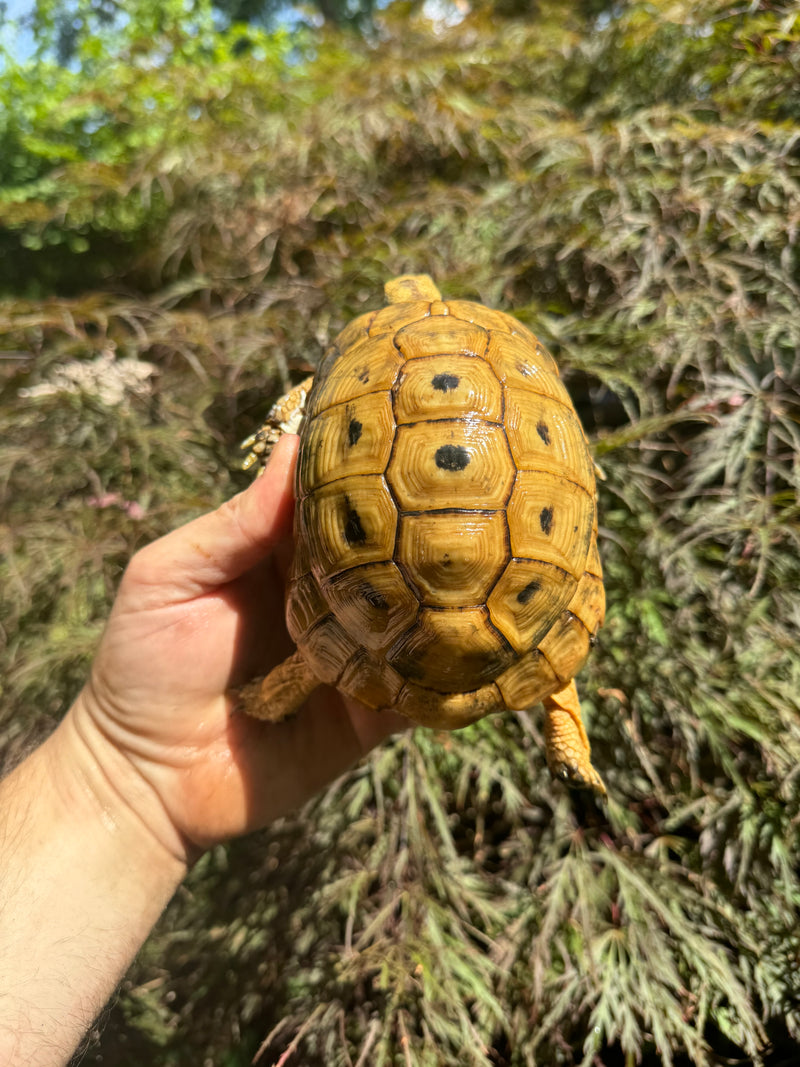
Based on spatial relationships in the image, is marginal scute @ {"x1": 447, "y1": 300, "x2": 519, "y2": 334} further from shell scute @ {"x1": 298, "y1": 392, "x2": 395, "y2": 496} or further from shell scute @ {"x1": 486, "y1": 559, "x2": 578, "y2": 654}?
shell scute @ {"x1": 486, "y1": 559, "x2": 578, "y2": 654}

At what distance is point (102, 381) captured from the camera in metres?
1.56

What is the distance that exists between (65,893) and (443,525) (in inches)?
42.9

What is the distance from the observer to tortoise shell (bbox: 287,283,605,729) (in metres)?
0.84

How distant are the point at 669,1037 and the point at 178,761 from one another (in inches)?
50.2

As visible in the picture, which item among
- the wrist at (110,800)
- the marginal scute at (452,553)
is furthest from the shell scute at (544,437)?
the wrist at (110,800)

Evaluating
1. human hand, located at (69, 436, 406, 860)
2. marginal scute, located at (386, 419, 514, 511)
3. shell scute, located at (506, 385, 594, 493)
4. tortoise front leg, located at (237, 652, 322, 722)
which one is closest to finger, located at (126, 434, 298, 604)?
human hand, located at (69, 436, 406, 860)

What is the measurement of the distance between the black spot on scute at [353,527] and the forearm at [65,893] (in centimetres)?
89

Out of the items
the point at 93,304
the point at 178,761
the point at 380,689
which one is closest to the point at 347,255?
the point at 93,304

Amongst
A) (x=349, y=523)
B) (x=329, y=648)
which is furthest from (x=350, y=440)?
(x=329, y=648)

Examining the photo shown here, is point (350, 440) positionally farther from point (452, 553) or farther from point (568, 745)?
point (568, 745)

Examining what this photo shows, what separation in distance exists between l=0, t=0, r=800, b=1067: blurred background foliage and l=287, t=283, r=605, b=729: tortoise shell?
459mm

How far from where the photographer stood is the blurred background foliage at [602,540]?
1266 mm

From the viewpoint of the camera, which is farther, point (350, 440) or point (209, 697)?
point (209, 697)

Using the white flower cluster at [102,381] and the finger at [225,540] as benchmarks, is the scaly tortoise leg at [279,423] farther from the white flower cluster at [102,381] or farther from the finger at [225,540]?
the white flower cluster at [102,381]
